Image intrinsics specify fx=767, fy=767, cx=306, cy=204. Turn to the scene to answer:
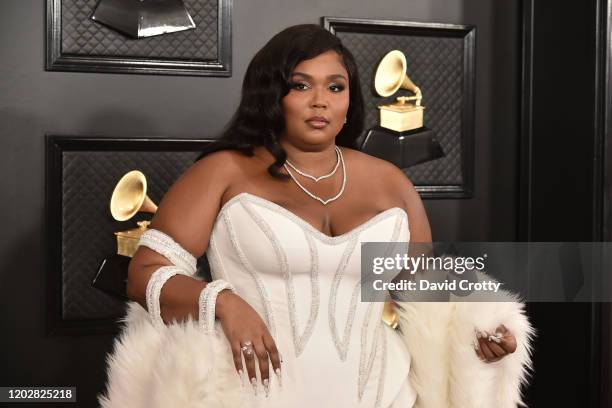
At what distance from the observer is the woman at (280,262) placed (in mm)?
1601

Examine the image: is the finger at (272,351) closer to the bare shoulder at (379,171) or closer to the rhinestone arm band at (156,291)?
the rhinestone arm band at (156,291)

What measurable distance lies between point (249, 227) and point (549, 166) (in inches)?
55.9

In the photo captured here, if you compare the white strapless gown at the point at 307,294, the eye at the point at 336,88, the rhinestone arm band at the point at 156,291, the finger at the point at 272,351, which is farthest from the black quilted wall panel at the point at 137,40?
the finger at the point at 272,351

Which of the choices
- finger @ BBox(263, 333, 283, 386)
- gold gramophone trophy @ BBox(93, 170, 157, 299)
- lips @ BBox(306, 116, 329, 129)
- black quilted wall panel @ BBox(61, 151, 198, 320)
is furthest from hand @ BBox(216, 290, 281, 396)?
black quilted wall panel @ BBox(61, 151, 198, 320)

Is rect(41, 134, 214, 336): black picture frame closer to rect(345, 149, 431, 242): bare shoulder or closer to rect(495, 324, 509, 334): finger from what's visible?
rect(345, 149, 431, 242): bare shoulder

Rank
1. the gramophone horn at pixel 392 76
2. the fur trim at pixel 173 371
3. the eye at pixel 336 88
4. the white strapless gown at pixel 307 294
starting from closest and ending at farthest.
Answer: the fur trim at pixel 173 371
the white strapless gown at pixel 307 294
the eye at pixel 336 88
the gramophone horn at pixel 392 76

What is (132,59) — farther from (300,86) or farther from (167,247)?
(167,247)

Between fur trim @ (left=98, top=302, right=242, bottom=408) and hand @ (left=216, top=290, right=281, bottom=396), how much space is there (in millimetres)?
30

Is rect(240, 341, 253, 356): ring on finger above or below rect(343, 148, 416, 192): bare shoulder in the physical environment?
below

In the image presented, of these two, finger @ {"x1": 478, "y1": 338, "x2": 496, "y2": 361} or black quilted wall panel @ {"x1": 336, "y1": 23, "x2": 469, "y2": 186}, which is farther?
black quilted wall panel @ {"x1": 336, "y1": 23, "x2": 469, "y2": 186}

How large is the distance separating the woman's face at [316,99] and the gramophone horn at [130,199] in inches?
28.3

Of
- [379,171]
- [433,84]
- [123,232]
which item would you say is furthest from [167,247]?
[433,84]

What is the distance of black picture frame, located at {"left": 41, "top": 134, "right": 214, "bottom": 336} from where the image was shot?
2.42 m

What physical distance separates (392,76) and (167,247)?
1.31 meters
